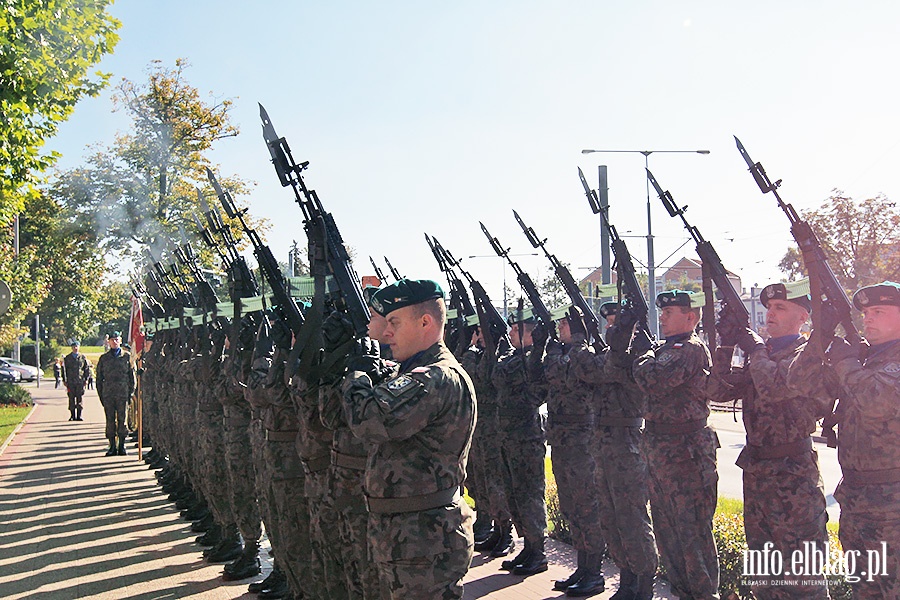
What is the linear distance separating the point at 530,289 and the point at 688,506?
9.87ft

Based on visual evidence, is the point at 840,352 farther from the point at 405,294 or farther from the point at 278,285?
the point at 278,285

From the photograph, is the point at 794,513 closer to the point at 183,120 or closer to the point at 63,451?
the point at 63,451

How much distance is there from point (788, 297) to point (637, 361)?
A: 1.14 metres

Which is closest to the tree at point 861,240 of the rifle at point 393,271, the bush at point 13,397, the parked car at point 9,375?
the rifle at point 393,271

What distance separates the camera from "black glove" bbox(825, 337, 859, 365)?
395 cm

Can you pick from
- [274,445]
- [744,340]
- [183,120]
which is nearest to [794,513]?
[744,340]

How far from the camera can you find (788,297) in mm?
4586

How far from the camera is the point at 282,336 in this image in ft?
17.9

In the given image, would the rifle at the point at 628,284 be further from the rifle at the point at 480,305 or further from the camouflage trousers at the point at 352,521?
the camouflage trousers at the point at 352,521

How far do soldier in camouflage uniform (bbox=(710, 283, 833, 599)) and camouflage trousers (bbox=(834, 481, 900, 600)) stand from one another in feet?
1.21

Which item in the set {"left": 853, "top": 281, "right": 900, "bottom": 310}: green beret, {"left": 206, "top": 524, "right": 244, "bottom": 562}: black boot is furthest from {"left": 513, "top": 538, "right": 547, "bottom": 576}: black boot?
{"left": 853, "top": 281, "right": 900, "bottom": 310}: green beret

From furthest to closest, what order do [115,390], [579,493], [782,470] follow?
[115,390] → [579,493] → [782,470]

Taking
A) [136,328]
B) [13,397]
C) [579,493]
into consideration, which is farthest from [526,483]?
[13,397]

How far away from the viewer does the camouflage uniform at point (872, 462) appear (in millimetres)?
3645
